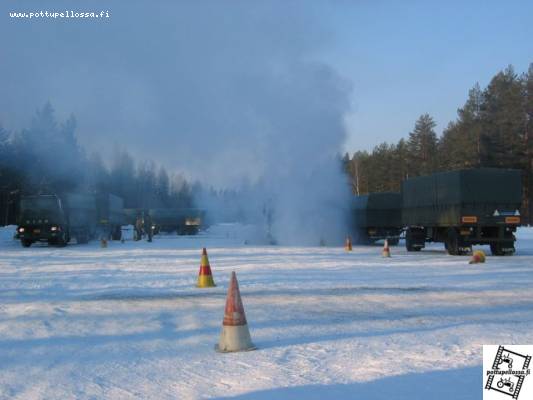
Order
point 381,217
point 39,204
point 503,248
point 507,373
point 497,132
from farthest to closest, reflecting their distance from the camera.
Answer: point 497,132 < point 381,217 < point 39,204 < point 503,248 < point 507,373

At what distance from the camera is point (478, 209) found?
23328mm

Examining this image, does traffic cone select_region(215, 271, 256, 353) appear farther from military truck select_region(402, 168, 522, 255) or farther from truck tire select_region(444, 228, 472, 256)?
truck tire select_region(444, 228, 472, 256)

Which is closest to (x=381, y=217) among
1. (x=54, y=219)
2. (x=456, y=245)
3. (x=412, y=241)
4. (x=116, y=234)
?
(x=412, y=241)

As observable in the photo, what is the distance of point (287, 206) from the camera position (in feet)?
113

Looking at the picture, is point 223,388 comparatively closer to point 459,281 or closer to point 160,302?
point 160,302

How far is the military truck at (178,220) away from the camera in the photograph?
239 feet

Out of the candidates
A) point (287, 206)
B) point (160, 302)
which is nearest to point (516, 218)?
point (287, 206)

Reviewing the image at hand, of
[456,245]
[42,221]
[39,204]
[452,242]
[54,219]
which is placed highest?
[39,204]

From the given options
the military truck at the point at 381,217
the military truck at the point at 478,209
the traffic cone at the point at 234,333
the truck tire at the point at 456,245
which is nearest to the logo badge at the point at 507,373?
the traffic cone at the point at 234,333

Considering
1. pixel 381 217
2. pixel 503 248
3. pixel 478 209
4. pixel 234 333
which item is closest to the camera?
pixel 234 333

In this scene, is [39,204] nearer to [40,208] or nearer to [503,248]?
[40,208]

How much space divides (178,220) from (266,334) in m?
67.6

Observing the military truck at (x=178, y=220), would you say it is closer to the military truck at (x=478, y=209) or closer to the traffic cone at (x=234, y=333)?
the military truck at (x=478, y=209)

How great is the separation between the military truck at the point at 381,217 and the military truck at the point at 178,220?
39378 mm
